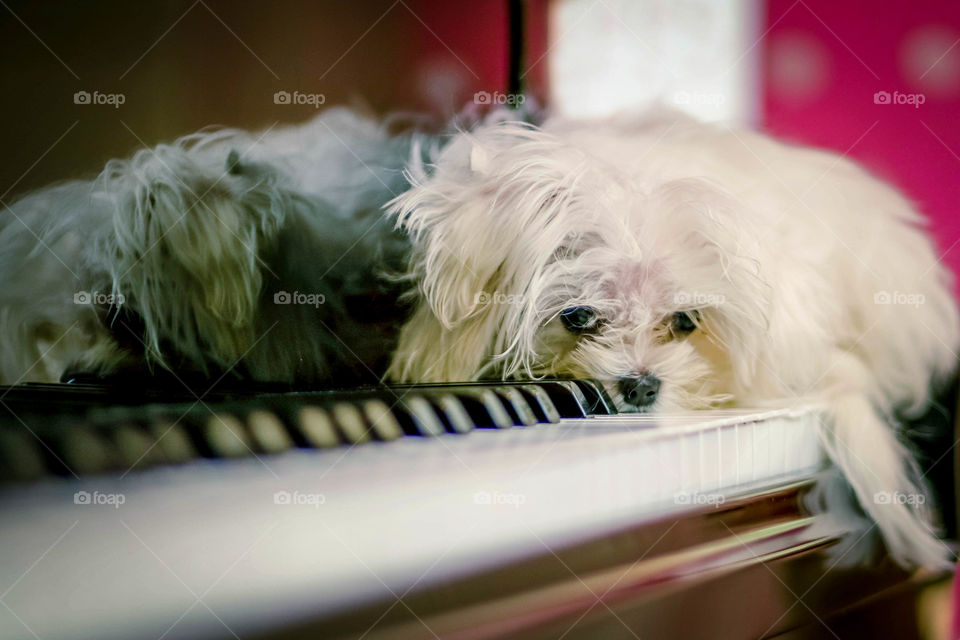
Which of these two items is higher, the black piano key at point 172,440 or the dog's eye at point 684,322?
the dog's eye at point 684,322

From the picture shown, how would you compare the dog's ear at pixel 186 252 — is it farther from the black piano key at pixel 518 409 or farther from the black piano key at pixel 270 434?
the black piano key at pixel 518 409

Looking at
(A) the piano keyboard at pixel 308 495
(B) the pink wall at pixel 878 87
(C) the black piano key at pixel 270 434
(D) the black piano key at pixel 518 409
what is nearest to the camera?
(A) the piano keyboard at pixel 308 495

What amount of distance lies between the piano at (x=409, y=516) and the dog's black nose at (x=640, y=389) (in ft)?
0.09

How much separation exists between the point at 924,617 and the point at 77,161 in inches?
56.3

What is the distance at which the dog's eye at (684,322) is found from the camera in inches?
43.2

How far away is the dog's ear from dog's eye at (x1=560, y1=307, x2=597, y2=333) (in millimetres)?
414

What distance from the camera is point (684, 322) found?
1.10 metres

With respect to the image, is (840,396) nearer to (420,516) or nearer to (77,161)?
(420,516)

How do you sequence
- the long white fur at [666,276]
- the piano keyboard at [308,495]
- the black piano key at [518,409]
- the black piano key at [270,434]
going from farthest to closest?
the long white fur at [666,276] < the black piano key at [518,409] < the black piano key at [270,434] < the piano keyboard at [308,495]

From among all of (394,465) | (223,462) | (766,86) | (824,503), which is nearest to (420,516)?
(394,465)

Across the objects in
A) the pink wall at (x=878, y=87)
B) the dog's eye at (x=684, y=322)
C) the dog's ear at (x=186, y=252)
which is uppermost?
the pink wall at (x=878, y=87)

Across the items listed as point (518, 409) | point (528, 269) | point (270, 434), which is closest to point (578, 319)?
point (528, 269)

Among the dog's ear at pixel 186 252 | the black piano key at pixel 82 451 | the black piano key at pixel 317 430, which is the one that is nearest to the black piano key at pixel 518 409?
the black piano key at pixel 317 430

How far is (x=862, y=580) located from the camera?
1159 millimetres
